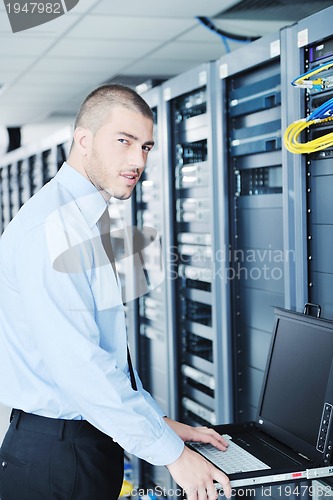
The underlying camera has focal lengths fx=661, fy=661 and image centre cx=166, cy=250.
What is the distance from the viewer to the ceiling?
402 centimetres

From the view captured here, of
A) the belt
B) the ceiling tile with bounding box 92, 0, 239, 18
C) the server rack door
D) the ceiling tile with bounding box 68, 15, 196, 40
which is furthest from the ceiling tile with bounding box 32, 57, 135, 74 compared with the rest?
the belt

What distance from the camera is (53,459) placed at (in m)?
1.66

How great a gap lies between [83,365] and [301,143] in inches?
41.5

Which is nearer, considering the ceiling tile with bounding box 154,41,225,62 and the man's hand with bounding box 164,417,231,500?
the man's hand with bounding box 164,417,231,500

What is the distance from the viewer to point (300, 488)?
2203 mm

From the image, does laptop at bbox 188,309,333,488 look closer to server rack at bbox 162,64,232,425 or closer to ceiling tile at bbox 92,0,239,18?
server rack at bbox 162,64,232,425

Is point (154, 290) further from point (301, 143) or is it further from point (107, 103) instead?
point (107, 103)

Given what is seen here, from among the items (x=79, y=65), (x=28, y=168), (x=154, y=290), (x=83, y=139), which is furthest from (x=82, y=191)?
(x=28, y=168)

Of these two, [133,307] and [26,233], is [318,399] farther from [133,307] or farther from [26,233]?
[133,307]

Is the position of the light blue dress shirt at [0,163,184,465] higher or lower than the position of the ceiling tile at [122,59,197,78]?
lower

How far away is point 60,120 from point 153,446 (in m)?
7.97

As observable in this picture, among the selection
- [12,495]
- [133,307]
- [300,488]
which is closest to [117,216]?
[133,307]

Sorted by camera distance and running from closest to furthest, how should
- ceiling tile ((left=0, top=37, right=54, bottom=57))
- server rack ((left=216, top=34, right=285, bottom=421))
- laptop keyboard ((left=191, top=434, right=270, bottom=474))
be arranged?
1. laptop keyboard ((left=191, top=434, right=270, bottom=474))
2. server rack ((left=216, top=34, right=285, bottom=421))
3. ceiling tile ((left=0, top=37, right=54, bottom=57))

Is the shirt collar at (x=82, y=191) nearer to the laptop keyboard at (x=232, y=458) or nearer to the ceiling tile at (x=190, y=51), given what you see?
the laptop keyboard at (x=232, y=458)
